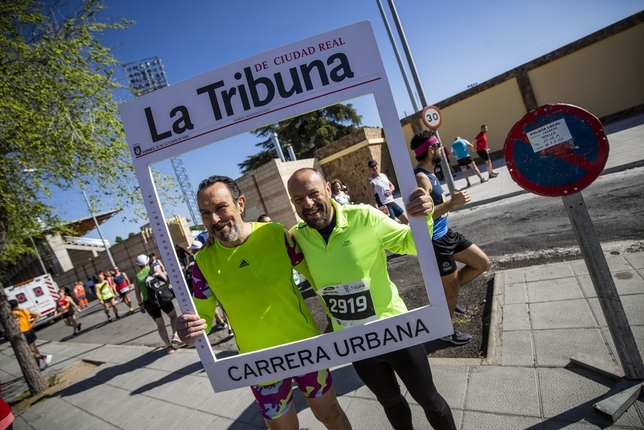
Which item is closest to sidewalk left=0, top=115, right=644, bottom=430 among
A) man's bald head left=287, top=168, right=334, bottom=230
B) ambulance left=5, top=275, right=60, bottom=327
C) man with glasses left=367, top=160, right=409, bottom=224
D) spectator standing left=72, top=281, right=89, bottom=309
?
man's bald head left=287, top=168, right=334, bottom=230

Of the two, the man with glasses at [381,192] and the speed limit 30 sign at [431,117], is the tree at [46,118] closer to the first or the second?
the man with glasses at [381,192]

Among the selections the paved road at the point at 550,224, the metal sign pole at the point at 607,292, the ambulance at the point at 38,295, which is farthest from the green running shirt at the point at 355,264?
the ambulance at the point at 38,295

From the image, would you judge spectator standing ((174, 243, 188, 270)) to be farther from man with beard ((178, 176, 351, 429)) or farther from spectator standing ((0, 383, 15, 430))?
man with beard ((178, 176, 351, 429))

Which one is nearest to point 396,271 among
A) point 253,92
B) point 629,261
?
point 629,261

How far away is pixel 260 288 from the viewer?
172cm

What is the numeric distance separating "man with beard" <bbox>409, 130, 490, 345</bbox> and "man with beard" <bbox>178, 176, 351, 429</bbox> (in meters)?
1.39

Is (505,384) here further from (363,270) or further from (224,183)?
(224,183)

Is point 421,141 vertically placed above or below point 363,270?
above

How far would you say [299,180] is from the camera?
1665 millimetres

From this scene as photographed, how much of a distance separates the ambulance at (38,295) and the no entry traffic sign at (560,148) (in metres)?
21.2

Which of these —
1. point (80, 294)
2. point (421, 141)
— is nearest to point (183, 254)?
point (421, 141)

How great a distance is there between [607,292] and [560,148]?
898 mm

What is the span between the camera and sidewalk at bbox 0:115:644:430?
77.8 inches

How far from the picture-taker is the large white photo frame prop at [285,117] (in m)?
1.42
